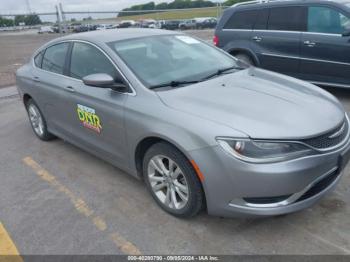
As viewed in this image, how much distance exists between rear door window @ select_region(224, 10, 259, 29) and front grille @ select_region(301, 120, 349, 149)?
15.8 feet

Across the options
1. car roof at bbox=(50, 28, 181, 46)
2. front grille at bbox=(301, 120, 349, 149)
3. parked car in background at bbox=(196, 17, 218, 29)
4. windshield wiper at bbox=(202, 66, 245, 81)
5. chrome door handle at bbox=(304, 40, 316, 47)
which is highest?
car roof at bbox=(50, 28, 181, 46)

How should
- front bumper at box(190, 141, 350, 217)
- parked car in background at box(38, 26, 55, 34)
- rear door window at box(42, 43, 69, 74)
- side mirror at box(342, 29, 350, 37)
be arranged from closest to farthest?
1. front bumper at box(190, 141, 350, 217)
2. rear door window at box(42, 43, 69, 74)
3. side mirror at box(342, 29, 350, 37)
4. parked car in background at box(38, 26, 55, 34)

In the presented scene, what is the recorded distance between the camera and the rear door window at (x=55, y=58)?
4648 mm

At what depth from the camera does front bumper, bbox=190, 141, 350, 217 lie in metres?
2.68

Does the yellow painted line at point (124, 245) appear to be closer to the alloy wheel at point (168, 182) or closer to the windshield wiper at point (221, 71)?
the alloy wheel at point (168, 182)

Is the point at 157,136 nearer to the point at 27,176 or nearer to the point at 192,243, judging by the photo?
the point at 192,243

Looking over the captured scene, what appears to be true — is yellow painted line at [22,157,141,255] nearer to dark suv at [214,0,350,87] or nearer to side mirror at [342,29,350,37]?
dark suv at [214,0,350,87]

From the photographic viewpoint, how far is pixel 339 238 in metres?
2.96

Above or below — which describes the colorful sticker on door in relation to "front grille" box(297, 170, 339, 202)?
above

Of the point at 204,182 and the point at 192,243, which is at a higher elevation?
the point at 204,182

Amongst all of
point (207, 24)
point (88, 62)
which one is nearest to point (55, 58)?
point (88, 62)

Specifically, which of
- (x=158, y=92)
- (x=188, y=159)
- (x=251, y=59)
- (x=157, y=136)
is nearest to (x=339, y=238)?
(x=188, y=159)

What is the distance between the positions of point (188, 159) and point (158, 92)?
0.76 meters

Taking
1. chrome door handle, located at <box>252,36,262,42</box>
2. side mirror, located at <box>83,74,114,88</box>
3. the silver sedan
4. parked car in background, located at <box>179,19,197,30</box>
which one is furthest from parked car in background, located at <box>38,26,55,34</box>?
side mirror, located at <box>83,74,114,88</box>
